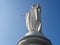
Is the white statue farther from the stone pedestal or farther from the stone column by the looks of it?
the stone pedestal

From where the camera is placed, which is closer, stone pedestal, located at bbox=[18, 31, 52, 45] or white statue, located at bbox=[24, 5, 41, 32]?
stone pedestal, located at bbox=[18, 31, 52, 45]

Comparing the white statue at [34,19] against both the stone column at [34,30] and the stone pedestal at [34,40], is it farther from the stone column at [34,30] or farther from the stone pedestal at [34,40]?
the stone pedestal at [34,40]

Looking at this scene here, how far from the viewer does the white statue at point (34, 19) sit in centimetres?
1592

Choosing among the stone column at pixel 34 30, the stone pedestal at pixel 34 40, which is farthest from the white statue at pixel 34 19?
the stone pedestal at pixel 34 40

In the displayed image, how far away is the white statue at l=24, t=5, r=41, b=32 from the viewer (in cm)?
1592

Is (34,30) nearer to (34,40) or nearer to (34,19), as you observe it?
(34,19)

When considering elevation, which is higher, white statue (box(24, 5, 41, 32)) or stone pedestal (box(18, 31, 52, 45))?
white statue (box(24, 5, 41, 32))

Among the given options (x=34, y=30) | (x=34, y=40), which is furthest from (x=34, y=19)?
(x=34, y=40)

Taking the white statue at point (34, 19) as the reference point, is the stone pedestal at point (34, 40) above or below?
below

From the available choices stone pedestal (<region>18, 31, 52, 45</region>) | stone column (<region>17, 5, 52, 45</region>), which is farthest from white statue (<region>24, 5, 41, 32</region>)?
stone pedestal (<region>18, 31, 52, 45</region>)

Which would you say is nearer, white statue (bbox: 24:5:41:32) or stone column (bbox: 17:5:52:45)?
stone column (bbox: 17:5:52:45)

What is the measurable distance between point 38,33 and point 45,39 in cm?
75

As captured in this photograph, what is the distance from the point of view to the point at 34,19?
1614cm

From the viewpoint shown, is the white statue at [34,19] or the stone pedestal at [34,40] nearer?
the stone pedestal at [34,40]
